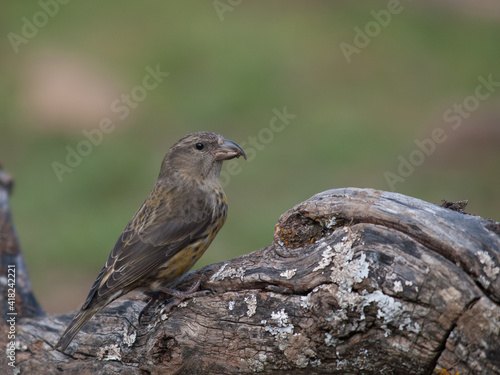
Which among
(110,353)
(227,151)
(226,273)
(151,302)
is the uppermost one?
(227,151)

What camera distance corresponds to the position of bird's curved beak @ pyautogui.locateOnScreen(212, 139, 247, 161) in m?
6.09

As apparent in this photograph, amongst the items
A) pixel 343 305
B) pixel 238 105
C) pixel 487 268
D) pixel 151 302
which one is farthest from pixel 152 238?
pixel 238 105

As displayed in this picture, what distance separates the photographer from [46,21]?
16141 millimetres

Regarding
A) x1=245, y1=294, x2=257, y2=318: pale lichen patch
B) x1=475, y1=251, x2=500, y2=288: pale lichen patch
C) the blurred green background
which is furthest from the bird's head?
the blurred green background

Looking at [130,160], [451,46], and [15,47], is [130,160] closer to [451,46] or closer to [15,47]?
[15,47]

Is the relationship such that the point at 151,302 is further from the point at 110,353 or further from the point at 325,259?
the point at 325,259

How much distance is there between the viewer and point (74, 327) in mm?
4988

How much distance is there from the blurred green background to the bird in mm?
4057

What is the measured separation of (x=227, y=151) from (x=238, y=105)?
7470 mm

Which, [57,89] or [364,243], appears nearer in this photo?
[364,243]

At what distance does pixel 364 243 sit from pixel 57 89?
1080 centimetres

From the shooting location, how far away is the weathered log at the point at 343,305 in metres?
4.05

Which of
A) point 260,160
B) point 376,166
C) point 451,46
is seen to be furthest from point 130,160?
point 451,46

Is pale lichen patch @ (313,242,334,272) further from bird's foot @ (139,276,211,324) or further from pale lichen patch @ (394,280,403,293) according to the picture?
bird's foot @ (139,276,211,324)
